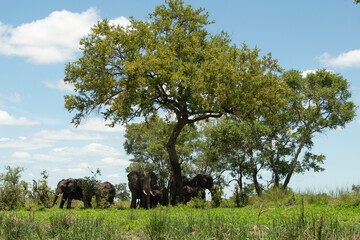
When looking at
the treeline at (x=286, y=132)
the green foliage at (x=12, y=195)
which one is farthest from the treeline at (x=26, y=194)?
the treeline at (x=286, y=132)

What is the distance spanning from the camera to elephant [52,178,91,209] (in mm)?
28938

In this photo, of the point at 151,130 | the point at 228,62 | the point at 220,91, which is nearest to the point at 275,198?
the point at 220,91

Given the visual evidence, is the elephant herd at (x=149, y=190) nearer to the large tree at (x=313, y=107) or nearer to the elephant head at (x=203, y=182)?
the elephant head at (x=203, y=182)

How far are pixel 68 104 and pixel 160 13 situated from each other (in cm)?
973

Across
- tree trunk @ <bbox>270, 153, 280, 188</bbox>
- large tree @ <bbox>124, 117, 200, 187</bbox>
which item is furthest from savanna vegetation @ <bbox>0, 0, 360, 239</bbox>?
large tree @ <bbox>124, 117, 200, 187</bbox>

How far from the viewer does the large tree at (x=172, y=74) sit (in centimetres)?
2586

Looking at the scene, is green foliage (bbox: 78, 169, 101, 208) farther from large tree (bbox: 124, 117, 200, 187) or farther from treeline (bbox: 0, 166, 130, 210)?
large tree (bbox: 124, 117, 200, 187)

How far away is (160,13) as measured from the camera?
30.1 metres

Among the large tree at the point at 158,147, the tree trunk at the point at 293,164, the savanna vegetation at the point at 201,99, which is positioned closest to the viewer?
the savanna vegetation at the point at 201,99

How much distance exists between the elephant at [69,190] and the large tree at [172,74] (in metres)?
4.53

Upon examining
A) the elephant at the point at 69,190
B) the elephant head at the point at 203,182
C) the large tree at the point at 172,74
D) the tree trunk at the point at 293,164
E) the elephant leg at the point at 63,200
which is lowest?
the elephant leg at the point at 63,200

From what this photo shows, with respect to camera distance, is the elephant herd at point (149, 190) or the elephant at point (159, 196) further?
the elephant at point (159, 196)

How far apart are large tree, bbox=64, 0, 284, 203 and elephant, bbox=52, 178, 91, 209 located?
14.9ft

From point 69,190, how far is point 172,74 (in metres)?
11.5
